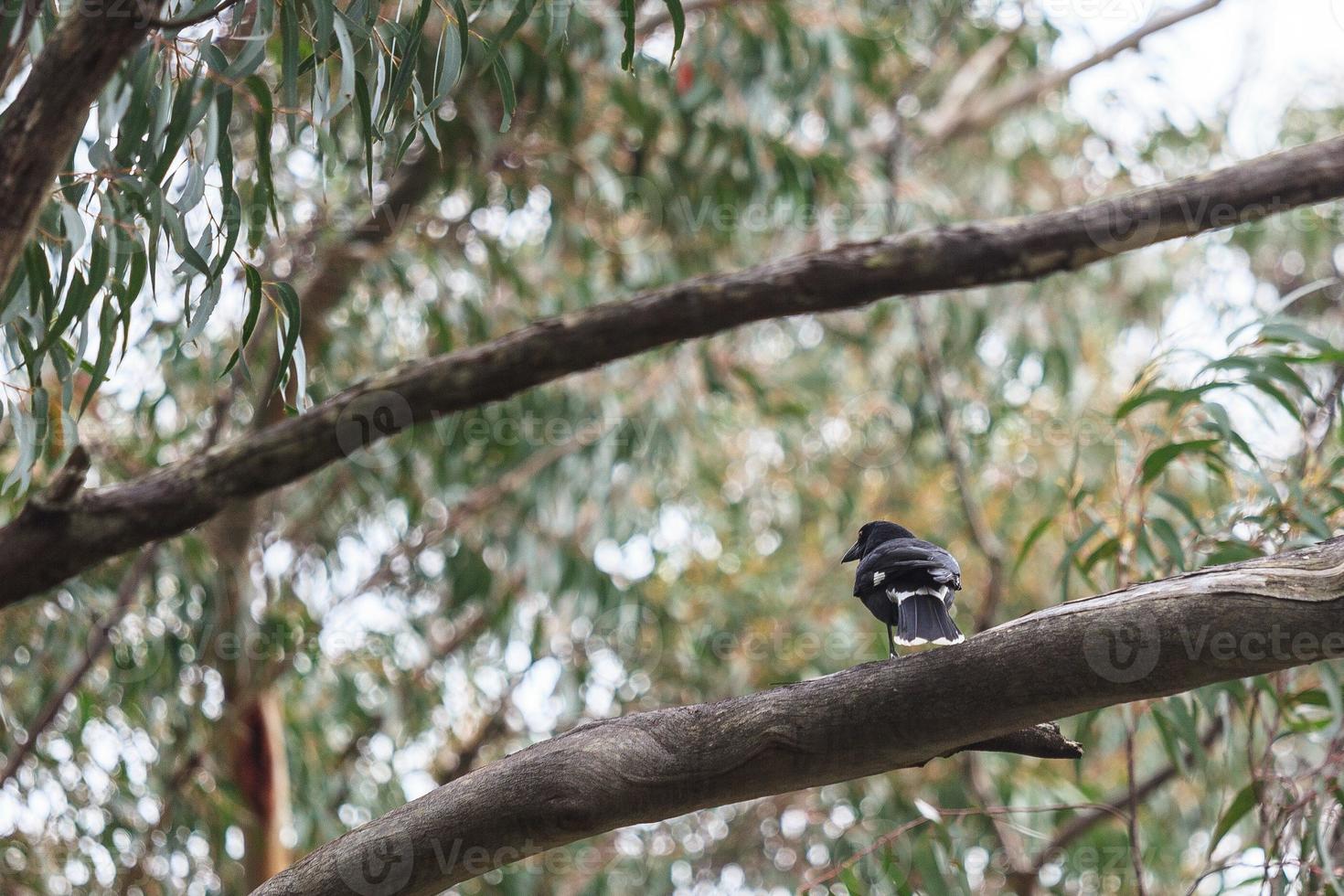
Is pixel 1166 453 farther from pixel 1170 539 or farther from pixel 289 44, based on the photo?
pixel 289 44

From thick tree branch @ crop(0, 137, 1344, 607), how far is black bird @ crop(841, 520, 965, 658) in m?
0.52

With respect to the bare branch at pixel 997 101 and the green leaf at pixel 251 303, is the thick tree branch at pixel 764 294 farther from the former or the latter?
the bare branch at pixel 997 101

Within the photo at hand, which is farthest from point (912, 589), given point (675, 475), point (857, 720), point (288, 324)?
point (675, 475)

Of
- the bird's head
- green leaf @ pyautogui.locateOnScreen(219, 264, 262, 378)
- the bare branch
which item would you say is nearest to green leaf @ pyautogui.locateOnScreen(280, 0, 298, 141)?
green leaf @ pyautogui.locateOnScreen(219, 264, 262, 378)

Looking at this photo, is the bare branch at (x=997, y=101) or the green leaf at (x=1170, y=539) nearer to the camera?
the green leaf at (x=1170, y=539)

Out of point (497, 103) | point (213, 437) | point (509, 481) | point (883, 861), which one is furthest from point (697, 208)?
point (883, 861)

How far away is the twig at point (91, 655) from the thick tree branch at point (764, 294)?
134 centimetres

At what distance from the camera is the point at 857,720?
4.32ft

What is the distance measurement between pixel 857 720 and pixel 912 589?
36 cm

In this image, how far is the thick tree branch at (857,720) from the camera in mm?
1239

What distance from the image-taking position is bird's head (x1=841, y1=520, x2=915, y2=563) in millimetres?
2023

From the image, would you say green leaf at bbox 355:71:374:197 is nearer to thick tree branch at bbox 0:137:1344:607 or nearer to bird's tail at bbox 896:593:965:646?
thick tree branch at bbox 0:137:1344:607

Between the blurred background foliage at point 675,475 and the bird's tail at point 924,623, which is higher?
the blurred background foliage at point 675,475

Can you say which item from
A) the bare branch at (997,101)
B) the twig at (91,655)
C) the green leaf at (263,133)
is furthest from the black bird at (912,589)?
the bare branch at (997,101)
